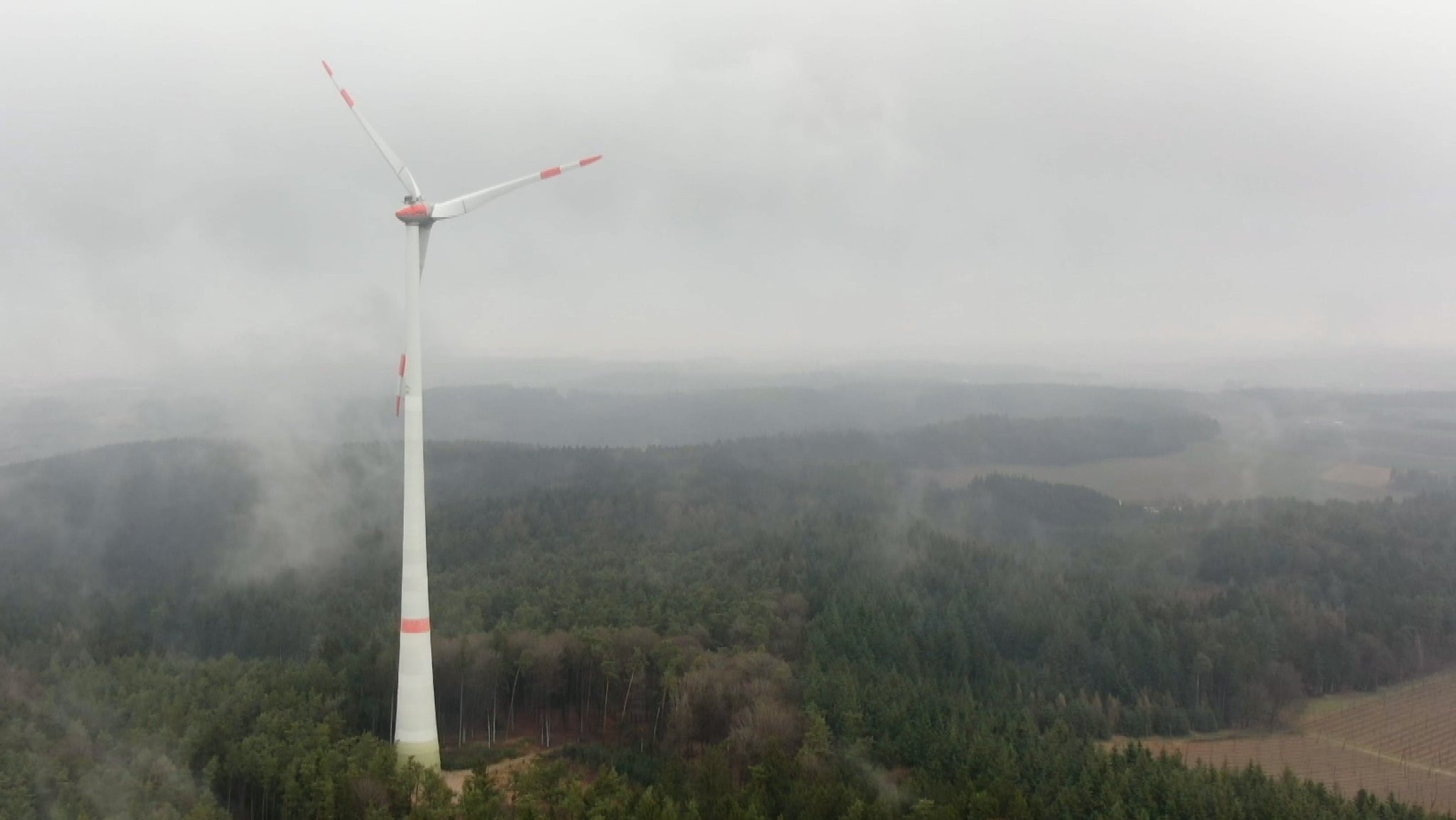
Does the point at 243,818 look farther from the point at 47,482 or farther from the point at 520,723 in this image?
the point at 47,482

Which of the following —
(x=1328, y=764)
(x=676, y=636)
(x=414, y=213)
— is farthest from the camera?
(x=1328, y=764)

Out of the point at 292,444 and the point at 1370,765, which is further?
the point at 292,444

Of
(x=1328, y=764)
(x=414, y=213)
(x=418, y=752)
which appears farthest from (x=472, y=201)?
(x=1328, y=764)

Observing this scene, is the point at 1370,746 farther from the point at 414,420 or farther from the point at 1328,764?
the point at 414,420

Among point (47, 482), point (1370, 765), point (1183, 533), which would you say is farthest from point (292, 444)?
point (1370, 765)

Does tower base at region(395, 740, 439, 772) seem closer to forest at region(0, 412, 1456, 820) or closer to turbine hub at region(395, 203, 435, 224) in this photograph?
forest at region(0, 412, 1456, 820)

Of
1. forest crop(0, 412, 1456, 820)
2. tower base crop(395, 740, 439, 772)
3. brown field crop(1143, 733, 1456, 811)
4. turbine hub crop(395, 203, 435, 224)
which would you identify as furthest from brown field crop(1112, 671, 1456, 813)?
turbine hub crop(395, 203, 435, 224)

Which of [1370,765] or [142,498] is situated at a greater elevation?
[142,498]

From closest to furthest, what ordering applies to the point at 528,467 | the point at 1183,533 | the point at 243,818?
the point at 243,818 < the point at 1183,533 < the point at 528,467
